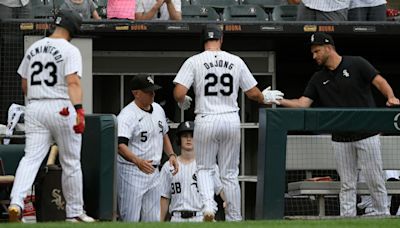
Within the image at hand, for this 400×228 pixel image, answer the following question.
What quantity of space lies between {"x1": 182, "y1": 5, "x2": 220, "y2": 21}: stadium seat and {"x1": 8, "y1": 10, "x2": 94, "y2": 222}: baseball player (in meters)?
4.95

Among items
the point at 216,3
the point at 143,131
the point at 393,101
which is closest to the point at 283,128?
the point at 393,101

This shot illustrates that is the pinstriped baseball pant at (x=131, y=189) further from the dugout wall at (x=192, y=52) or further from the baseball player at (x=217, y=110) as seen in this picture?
the dugout wall at (x=192, y=52)

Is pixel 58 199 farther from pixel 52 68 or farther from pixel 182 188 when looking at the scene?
pixel 182 188

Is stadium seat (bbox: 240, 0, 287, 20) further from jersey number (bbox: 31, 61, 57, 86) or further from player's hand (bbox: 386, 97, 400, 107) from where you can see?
jersey number (bbox: 31, 61, 57, 86)

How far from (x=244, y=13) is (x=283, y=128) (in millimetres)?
4372

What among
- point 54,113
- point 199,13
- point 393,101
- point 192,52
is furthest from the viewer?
point 199,13

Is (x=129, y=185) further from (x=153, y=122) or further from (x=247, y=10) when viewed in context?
(x=247, y=10)

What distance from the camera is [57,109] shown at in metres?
9.66

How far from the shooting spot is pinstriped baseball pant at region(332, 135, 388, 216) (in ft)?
36.1

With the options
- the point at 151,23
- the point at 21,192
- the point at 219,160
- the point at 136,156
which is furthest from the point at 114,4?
the point at 21,192

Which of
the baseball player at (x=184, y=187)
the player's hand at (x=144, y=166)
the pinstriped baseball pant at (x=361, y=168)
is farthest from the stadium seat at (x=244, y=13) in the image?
the pinstriped baseball pant at (x=361, y=168)

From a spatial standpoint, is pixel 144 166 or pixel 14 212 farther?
pixel 144 166

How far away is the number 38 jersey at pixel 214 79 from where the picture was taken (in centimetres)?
1052

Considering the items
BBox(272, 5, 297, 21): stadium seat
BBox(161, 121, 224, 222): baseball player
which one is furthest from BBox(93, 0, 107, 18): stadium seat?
BBox(161, 121, 224, 222): baseball player
